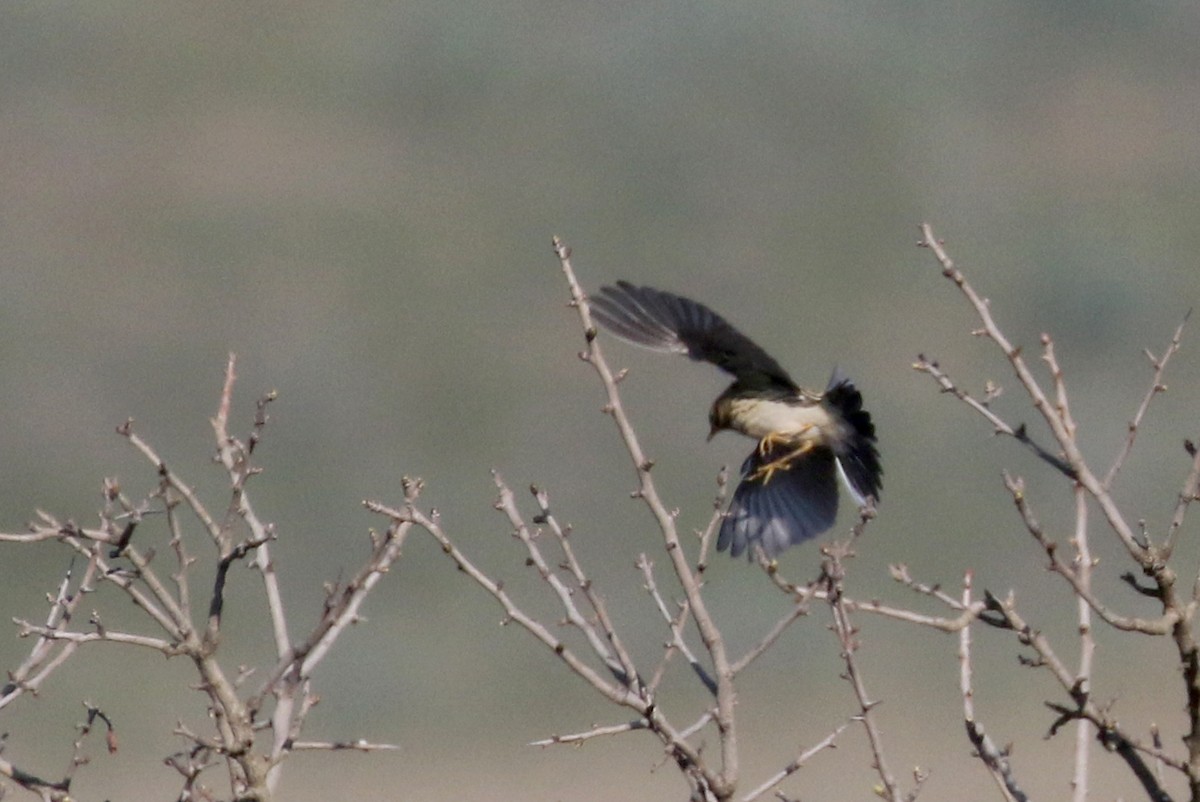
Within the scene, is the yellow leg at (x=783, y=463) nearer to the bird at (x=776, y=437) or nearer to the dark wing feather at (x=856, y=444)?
the bird at (x=776, y=437)

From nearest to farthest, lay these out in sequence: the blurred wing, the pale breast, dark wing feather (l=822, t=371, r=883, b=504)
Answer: the blurred wing < dark wing feather (l=822, t=371, r=883, b=504) < the pale breast

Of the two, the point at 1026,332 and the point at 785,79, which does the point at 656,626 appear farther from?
the point at 785,79

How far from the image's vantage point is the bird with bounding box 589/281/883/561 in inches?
227

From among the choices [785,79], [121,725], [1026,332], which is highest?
[785,79]

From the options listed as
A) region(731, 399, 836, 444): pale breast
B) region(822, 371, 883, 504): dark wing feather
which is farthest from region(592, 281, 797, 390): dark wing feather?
region(822, 371, 883, 504): dark wing feather

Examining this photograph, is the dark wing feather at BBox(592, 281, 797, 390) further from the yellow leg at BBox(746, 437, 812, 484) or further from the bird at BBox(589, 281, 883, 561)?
the yellow leg at BBox(746, 437, 812, 484)

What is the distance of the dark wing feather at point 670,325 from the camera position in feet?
19.4

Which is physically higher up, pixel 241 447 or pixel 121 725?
pixel 121 725

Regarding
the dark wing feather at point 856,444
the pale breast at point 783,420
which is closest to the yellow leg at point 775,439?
the pale breast at point 783,420

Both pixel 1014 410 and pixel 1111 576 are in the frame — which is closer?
pixel 1111 576

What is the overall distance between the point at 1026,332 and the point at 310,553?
851 centimetres

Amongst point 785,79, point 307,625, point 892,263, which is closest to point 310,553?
point 307,625

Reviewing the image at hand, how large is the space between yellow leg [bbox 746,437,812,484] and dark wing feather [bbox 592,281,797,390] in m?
0.27

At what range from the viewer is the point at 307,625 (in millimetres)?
16922
